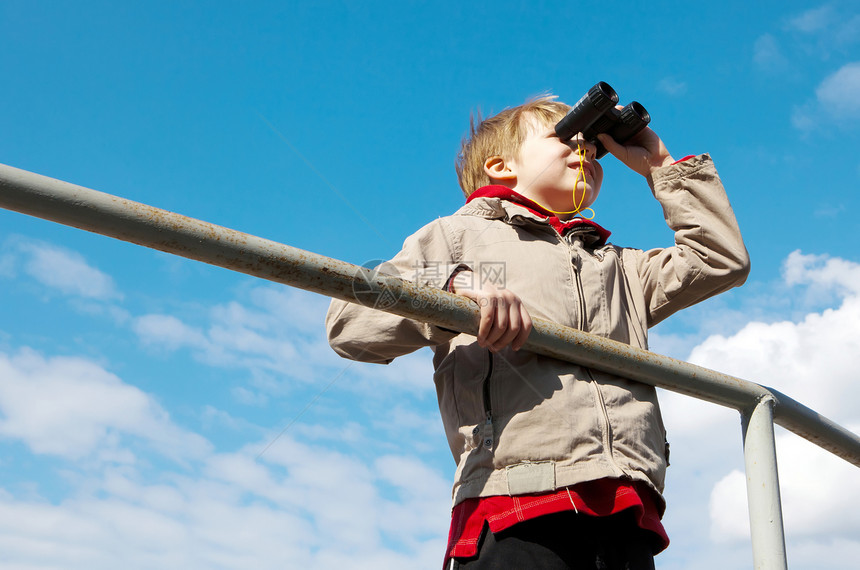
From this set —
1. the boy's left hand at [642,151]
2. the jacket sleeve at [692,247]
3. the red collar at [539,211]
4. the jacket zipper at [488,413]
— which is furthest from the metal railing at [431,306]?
the boy's left hand at [642,151]

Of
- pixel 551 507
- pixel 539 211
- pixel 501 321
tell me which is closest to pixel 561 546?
pixel 551 507

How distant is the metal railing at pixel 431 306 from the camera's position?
0.89 metres

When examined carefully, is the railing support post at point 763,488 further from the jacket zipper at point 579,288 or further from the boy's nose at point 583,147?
the boy's nose at point 583,147

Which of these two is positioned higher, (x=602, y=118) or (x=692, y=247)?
(x=602, y=118)

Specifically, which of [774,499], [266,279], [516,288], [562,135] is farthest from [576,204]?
[266,279]

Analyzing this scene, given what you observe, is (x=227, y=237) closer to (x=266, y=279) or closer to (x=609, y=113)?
(x=266, y=279)

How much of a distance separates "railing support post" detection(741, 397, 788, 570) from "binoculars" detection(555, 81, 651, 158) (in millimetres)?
836

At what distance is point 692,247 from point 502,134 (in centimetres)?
69

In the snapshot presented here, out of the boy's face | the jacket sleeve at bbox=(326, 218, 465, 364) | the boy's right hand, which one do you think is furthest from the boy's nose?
the boy's right hand

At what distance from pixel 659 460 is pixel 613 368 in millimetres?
315

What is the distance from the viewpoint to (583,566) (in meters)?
1.38

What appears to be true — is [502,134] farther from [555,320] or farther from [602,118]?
[555,320]

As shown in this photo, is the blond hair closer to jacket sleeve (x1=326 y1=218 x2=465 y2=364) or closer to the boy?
the boy

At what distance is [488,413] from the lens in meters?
1.48
